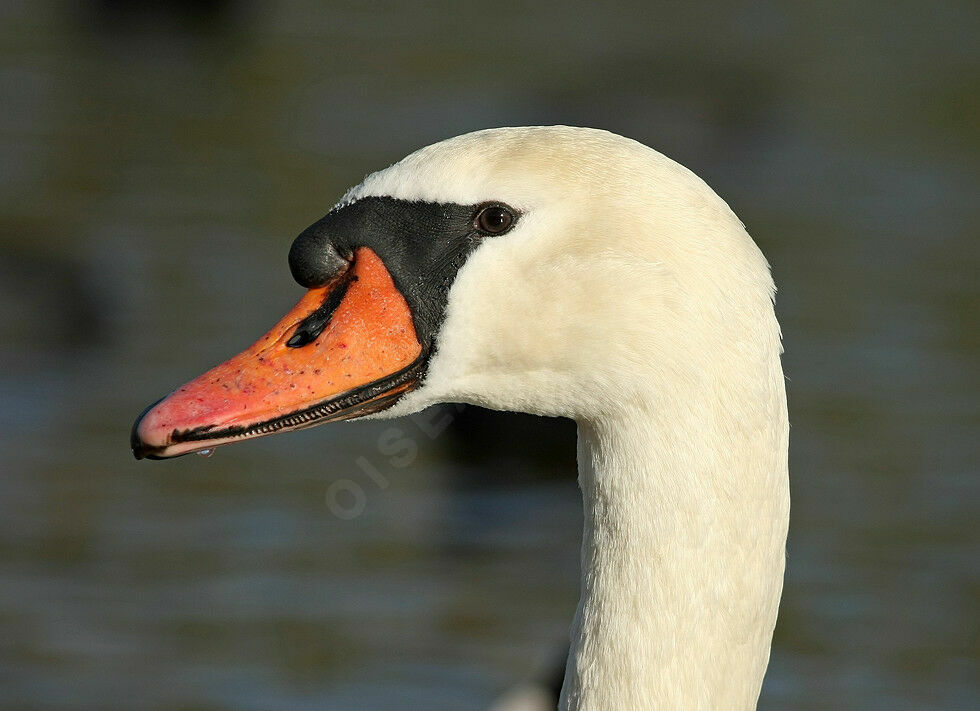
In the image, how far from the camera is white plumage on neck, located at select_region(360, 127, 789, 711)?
322cm

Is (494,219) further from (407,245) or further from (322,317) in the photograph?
(322,317)

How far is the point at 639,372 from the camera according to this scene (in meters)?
3.26

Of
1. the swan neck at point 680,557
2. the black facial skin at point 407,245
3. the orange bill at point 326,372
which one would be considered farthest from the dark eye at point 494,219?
the swan neck at point 680,557

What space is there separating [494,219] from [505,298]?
0.15m

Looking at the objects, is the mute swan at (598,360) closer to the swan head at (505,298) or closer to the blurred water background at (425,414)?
the swan head at (505,298)

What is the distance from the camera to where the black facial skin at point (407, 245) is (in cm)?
334

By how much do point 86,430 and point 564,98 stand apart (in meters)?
6.66

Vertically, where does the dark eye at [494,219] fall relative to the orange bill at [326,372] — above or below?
above

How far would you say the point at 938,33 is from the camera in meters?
15.3

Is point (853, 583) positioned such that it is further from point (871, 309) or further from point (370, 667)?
point (871, 309)

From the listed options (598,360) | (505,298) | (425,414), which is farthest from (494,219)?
(425,414)

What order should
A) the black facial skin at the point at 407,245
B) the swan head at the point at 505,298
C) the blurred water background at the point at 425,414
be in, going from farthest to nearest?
the blurred water background at the point at 425,414
the black facial skin at the point at 407,245
the swan head at the point at 505,298

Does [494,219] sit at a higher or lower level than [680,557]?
higher

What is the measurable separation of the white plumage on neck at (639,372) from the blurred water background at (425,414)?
2800 millimetres
